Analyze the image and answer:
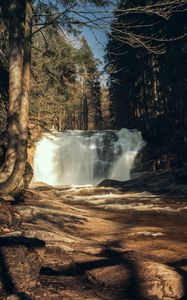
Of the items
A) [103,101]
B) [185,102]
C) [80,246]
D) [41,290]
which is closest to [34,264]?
[41,290]

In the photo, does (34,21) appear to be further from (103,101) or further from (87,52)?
(103,101)

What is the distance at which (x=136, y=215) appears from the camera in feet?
44.0

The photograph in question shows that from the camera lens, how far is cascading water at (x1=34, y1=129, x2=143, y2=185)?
31609 millimetres

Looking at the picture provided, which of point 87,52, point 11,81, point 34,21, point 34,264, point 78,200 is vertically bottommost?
point 78,200

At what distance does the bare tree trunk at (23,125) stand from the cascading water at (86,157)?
2152 cm

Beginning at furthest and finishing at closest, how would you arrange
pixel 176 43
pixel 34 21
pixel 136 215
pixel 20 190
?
pixel 176 43 → pixel 136 215 → pixel 34 21 → pixel 20 190

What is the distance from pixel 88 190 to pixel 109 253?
1583 centimetres

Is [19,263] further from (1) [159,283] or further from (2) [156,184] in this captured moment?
(2) [156,184]

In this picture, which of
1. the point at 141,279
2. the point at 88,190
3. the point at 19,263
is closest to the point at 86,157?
the point at 88,190

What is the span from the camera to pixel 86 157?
33.0 m

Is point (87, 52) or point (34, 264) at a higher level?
point (87, 52)

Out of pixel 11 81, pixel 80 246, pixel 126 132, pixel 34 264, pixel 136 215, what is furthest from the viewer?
pixel 126 132

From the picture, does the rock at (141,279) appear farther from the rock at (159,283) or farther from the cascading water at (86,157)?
the cascading water at (86,157)

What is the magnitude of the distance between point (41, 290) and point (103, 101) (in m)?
71.7
